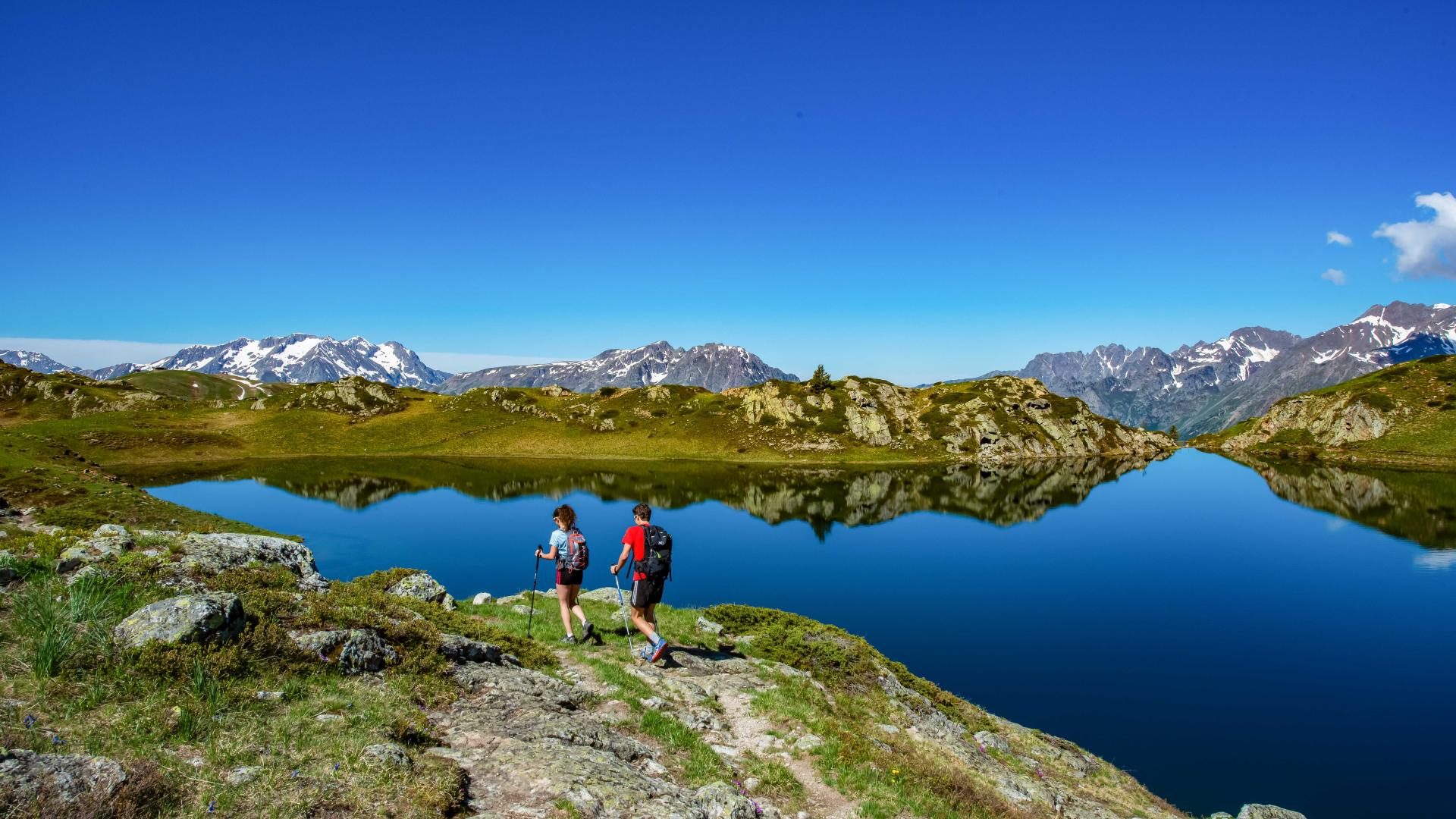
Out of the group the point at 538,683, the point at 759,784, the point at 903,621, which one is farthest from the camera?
the point at 903,621

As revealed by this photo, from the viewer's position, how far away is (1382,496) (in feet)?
307

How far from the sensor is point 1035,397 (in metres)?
169

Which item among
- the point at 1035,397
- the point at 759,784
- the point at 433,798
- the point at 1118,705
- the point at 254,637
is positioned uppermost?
the point at 1035,397

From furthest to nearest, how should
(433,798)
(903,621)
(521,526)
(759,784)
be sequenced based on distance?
(521,526) → (903,621) → (759,784) → (433,798)

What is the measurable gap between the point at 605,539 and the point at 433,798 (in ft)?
160

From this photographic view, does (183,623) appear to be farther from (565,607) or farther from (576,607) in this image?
(576,607)

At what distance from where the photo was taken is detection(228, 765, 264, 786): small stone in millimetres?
8023

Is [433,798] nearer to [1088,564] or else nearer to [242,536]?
[242,536]

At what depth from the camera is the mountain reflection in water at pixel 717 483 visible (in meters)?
81.4

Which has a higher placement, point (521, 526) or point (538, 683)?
point (538, 683)

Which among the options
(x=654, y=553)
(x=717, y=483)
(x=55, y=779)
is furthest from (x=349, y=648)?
(x=717, y=483)

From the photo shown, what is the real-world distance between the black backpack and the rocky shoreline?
279 cm

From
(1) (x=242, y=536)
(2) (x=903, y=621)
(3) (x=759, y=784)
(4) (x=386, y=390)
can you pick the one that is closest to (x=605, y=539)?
(2) (x=903, y=621)

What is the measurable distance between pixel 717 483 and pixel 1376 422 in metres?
170
